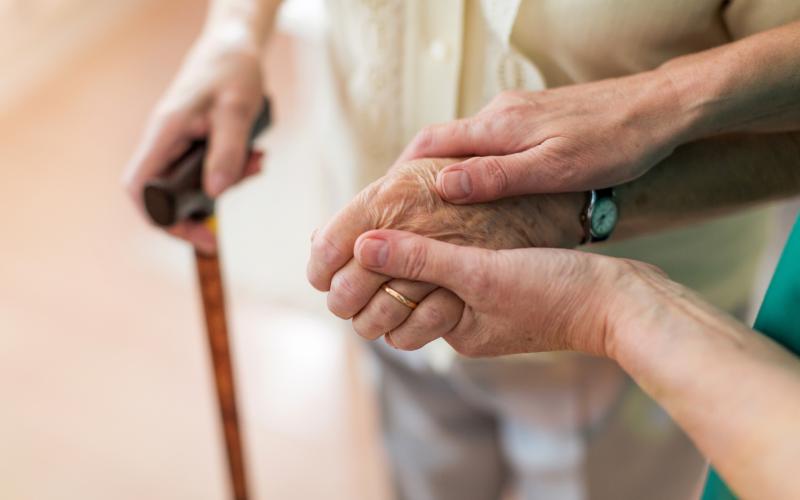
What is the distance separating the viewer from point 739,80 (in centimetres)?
70

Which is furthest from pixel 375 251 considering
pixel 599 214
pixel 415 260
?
pixel 599 214

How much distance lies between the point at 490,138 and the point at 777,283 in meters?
0.26

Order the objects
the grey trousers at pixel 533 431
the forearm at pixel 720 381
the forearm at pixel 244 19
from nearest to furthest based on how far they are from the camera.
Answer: the forearm at pixel 720 381 < the forearm at pixel 244 19 < the grey trousers at pixel 533 431

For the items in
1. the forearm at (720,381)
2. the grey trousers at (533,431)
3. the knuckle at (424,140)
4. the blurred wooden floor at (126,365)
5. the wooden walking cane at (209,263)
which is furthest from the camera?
the blurred wooden floor at (126,365)

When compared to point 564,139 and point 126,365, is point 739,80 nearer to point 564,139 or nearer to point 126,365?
point 564,139

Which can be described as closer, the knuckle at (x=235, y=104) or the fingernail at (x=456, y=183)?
the fingernail at (x=456, y=183)

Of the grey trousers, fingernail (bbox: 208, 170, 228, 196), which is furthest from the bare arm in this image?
the grey trousers

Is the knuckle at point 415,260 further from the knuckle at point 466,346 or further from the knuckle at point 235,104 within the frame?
the knuckle at point 235,104

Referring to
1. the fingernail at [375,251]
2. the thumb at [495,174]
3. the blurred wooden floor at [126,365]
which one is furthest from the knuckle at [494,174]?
the blurred wooden floor at [126,365]

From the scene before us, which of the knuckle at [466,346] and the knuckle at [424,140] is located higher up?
the knuckle at [424,140]

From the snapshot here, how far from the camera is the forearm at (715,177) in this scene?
0.80m

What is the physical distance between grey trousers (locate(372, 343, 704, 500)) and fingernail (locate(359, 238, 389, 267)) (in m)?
0.53

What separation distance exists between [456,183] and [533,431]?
0.73 meters

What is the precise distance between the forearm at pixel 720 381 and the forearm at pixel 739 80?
Result: 17 cm
